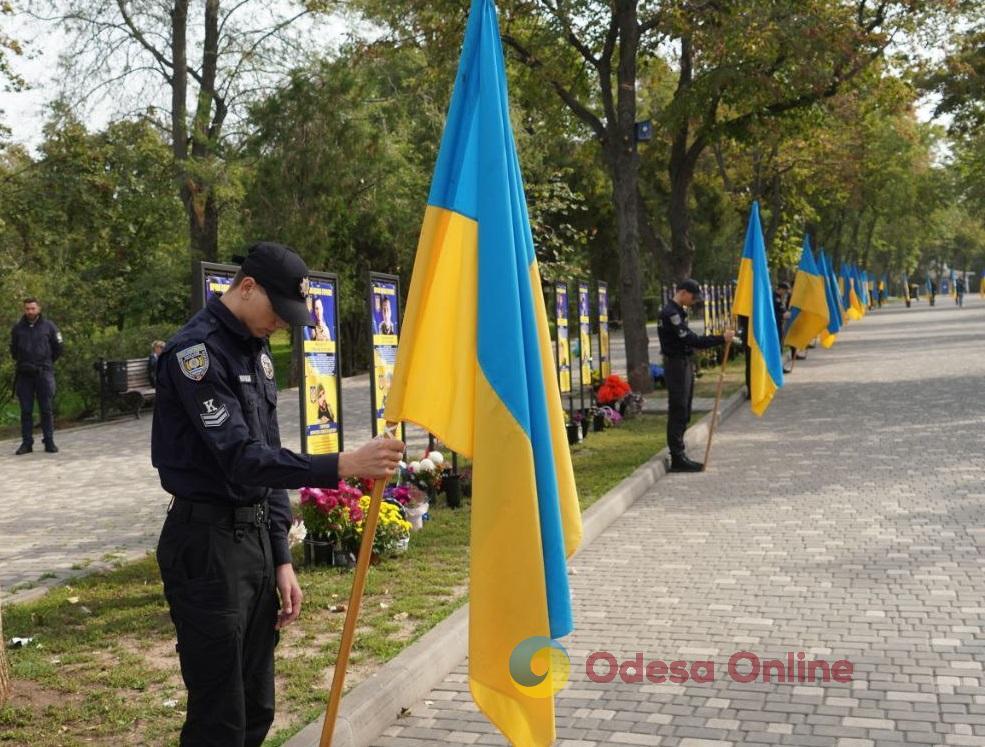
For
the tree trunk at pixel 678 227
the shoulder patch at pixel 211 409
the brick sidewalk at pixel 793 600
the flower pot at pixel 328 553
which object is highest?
the tree trunk at pixel 678 227

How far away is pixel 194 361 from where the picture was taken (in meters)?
3.32

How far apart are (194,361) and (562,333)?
38.4ft

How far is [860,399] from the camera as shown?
1853 cm

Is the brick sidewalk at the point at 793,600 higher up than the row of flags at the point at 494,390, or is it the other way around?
the row of flags at the point at 494,390

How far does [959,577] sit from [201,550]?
214 inches

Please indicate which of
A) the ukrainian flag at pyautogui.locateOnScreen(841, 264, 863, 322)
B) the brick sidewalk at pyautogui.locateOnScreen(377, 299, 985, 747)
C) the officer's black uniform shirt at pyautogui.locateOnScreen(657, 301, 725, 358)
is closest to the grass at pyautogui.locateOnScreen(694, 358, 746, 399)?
the brick sidewalk at pyautogui.locateOnScreen(377, 299, 985, 747)

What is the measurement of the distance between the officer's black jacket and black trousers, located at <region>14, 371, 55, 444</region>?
0.56 ft

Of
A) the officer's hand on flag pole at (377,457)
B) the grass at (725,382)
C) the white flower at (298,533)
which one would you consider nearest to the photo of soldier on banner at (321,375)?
the white flower at (298,533)

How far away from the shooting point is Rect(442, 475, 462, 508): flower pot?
10.1m

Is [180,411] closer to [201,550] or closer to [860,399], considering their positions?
[201,550]

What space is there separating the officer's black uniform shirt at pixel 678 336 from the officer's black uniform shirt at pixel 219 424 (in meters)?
8.68

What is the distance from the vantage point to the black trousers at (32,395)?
51.2ft

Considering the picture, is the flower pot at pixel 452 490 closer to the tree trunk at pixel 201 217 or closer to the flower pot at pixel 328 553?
the flower pot at pixel 328 553

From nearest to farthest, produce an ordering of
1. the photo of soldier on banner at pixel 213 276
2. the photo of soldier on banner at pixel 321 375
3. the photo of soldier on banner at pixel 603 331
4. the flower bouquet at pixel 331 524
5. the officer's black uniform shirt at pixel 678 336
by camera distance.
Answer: the photo of soldier on banner at pixel 213 276, the flower bouquet at pixel 331 524, the photo of soldier on banner at pixel 321 375, the officer's black uniform shirt at pixel 678 336, the photo of soldier on banner at pixel 603 331
